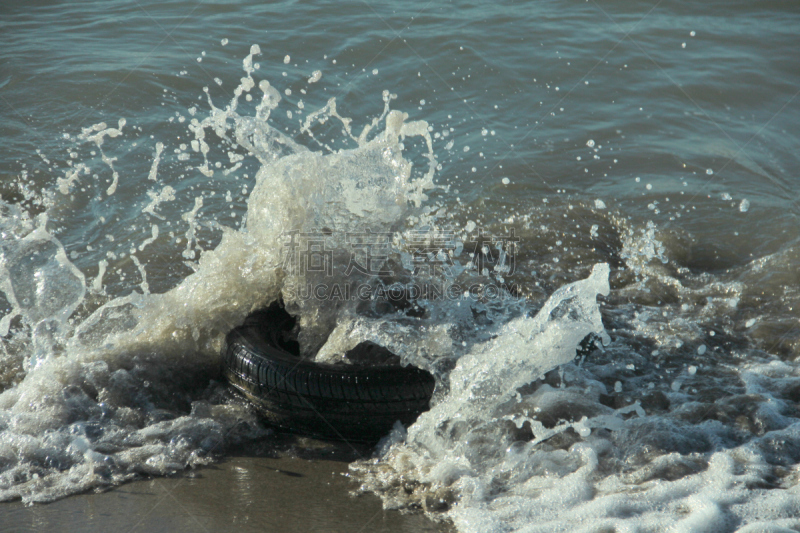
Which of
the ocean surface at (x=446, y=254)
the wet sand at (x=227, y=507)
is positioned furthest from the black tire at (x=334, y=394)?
the wet sand at (x=227, y=507)

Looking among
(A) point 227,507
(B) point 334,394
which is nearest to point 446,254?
(B) point 334,394

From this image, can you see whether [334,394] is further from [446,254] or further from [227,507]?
[446,254]

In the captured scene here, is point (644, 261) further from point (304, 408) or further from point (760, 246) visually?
point (304, 408)

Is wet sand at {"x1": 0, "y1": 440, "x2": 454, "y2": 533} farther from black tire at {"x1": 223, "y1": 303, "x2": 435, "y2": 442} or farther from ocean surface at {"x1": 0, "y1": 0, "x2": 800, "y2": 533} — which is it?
black tire at {"x1": 223, "y1": 303, "x2": 435, "y2": 442}

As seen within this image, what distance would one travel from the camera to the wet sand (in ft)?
9.12

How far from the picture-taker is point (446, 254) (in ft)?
17.0

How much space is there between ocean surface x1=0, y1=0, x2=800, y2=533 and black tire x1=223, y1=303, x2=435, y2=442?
0.12m

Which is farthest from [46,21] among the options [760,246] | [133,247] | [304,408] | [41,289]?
[760,246]

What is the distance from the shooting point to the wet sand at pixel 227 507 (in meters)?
2.78

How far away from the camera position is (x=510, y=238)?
18.1 ft

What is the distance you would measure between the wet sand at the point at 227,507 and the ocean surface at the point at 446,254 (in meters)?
0.11

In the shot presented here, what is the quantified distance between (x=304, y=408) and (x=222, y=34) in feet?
24.6

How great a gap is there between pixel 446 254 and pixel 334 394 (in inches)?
79.0

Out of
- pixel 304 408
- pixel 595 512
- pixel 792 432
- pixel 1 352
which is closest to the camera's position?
pixel 595 512
